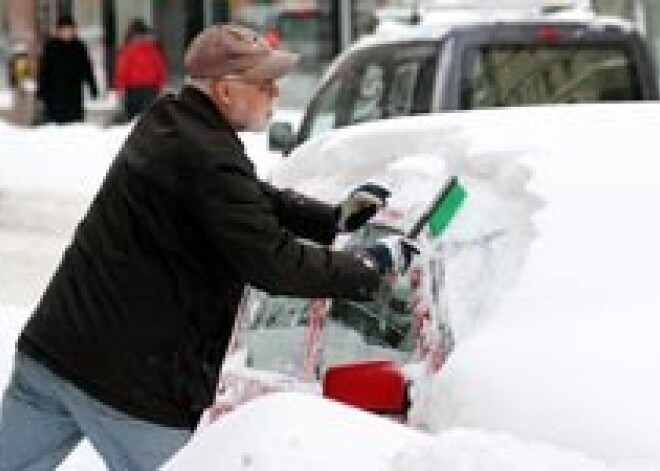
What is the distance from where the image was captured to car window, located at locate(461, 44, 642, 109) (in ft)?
29.8

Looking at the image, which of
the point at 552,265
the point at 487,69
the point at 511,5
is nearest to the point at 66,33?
the point at 511,5

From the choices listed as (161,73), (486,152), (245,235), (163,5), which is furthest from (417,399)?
(163,5)

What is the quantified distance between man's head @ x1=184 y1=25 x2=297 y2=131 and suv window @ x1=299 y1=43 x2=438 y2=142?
484 centimetres

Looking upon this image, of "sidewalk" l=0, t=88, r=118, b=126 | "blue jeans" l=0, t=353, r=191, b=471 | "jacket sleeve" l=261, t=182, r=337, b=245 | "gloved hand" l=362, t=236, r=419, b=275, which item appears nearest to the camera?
"gloved hand" l=362, t=236, r=419, b=275

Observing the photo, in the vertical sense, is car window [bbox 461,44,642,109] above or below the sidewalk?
above

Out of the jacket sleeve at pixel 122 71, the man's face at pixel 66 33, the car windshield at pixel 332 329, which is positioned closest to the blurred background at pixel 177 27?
the jacket sleeve at pixel 122 71

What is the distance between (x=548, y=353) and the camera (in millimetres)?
3416

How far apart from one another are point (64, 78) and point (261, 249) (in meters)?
17.6

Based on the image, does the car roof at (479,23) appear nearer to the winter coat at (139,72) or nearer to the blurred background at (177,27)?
the blurred background at (177,27)

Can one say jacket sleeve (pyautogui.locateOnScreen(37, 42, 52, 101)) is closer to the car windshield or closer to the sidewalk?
the sidewalk

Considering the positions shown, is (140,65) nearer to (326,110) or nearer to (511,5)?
(511,5)

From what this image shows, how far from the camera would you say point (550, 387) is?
3.29 m

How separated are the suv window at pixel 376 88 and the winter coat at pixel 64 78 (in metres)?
11.4

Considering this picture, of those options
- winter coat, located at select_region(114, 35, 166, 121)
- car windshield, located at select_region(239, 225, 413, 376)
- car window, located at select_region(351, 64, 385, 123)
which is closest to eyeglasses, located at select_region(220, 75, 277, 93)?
car windshield, located at select_region(239, 225, 413, 376)
